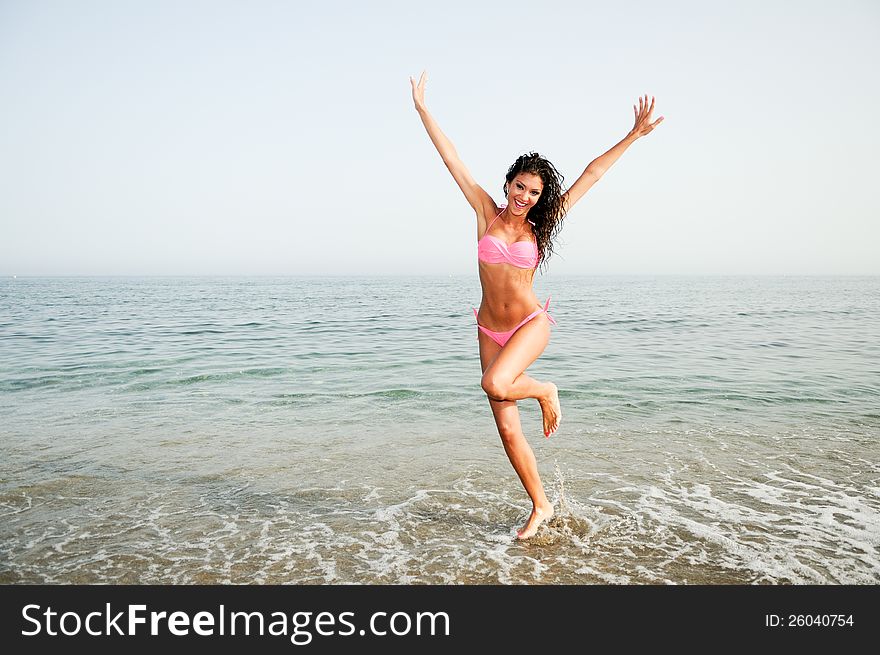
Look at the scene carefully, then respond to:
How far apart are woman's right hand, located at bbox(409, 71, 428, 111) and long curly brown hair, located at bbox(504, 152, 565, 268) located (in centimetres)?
88

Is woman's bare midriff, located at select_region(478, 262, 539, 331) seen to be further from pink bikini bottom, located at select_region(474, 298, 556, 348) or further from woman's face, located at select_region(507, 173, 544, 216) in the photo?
woman's face, located at select_region(507, 173, 544, 216)

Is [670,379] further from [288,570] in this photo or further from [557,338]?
[288,570]

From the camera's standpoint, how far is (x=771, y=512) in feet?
15.8

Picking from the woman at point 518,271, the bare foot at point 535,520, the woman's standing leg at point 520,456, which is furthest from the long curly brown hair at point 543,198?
the bare foot at point 535,520

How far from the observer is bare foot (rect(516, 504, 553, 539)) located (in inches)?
172

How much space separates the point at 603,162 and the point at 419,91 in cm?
148

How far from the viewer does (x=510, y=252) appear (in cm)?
441

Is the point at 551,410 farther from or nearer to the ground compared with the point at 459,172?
nearer to the ground

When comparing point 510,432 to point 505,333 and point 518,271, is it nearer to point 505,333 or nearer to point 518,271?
point 505,333

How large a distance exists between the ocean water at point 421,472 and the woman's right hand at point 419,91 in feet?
10.1

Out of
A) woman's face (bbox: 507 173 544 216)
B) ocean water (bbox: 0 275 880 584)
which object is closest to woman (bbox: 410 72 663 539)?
woman's face (bbox: 507 173 544 216)

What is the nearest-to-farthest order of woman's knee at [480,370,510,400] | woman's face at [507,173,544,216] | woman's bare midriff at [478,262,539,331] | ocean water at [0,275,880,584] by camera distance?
ocean water at [0,275,880,584], woman's knee at [480,370,510,400], woman's face at [507,173,544,216], woman's bare midriff at [478,262,539,331]

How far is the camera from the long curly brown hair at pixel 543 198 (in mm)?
4371

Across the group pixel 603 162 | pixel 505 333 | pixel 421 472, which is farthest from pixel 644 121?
pixel 421 472
